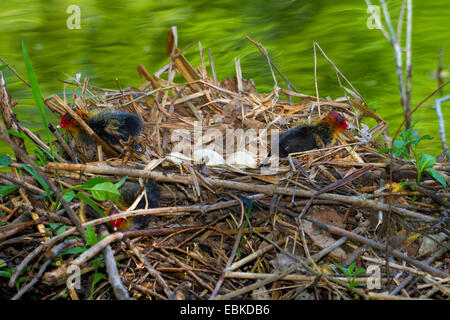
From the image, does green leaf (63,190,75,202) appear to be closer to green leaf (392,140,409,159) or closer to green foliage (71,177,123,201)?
green foliage (71,177,123,201)

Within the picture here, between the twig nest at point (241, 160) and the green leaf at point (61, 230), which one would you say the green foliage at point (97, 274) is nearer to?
the green leaf at point (61, 230)

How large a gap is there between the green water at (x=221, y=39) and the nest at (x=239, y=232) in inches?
15.7

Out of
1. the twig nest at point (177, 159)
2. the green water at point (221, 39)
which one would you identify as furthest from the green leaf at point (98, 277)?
the green water at point (221, 39)

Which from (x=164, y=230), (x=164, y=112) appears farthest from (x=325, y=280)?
(x=164, y=112)

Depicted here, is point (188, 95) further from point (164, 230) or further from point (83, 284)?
point (83, 284)

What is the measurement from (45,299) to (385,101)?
8.13 ft

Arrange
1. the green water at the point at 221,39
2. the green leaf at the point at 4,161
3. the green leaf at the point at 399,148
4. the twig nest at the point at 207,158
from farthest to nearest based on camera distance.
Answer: the green water at the point at 221,39, the twig nest at the point at 207,158, the green leaf at the point at 399,148, the green leaf at the point at 4,161

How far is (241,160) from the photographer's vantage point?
2.18 metres

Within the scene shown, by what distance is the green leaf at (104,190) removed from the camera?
1.45 metres

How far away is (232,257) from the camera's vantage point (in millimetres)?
1543

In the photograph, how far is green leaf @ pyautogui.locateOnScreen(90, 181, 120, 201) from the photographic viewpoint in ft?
4.77

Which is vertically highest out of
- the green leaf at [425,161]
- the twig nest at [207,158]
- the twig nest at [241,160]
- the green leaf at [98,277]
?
the green leaf at [425,161]

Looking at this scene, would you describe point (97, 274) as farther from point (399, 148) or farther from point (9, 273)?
point (399, 148)

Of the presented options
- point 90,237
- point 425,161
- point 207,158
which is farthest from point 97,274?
point 425,161
